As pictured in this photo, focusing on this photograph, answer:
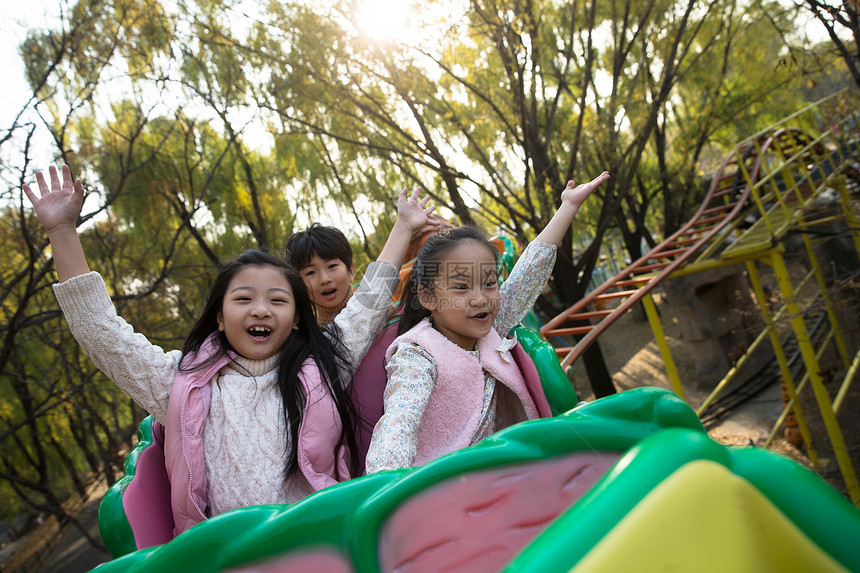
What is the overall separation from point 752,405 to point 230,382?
7.29 m

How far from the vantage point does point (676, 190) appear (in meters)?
10.1

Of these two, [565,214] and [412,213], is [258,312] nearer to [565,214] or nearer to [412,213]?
[412,213]

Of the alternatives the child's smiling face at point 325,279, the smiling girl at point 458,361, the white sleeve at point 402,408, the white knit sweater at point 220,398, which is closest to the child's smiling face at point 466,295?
the smiling girl at point 458,361

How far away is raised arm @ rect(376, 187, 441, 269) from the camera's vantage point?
201cm

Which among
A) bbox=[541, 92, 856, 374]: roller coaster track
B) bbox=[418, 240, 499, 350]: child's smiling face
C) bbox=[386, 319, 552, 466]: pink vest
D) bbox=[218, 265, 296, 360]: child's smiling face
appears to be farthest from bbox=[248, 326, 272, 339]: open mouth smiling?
bbox=[541, 92, 856, 374]: roller coaster track

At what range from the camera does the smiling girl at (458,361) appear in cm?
159

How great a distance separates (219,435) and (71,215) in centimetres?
69

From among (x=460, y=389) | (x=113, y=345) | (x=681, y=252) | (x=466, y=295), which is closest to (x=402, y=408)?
(x=460, y=389)

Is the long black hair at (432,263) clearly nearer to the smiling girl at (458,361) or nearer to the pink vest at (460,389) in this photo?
the smiling girl at (458,361)

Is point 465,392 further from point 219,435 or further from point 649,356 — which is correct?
point 649,356

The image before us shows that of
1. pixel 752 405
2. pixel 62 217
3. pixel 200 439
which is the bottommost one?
pixel 752 405

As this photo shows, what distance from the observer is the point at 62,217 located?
1.53 meters

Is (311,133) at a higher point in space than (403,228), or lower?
higher

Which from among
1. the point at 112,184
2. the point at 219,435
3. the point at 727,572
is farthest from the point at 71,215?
the point at 112,184
